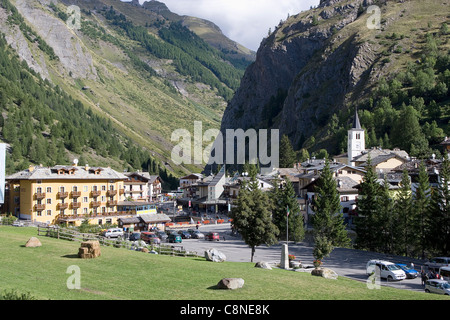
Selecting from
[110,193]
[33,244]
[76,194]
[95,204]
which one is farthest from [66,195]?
[33,244]

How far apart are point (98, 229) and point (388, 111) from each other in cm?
10389

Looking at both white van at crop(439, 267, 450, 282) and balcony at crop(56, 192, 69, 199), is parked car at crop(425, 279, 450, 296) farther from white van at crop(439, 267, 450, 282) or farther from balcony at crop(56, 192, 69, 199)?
balcony at crop(56, 192, 69, 199)

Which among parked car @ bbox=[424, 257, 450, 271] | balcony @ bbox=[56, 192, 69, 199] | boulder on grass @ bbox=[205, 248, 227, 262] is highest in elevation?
balcony @ bbox=[56, 192, 69, 199]

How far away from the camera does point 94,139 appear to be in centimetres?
18112

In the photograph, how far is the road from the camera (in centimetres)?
3853

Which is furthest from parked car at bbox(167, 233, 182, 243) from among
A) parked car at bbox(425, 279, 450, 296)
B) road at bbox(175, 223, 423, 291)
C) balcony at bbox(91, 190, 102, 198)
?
parked car at bbox(425, 279, 450, 296)

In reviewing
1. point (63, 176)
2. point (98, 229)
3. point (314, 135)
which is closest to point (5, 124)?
point (63, 176)

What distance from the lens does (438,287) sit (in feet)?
99.8

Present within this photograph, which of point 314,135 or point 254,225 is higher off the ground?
point 314,135

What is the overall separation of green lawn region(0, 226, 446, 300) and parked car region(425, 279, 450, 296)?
602cm

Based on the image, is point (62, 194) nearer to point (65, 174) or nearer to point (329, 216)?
point (65, 174)

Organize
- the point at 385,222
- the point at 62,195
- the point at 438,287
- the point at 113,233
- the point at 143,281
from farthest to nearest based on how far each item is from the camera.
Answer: the point at 62,195, the point at 113,233, the point at 385,222, the point at 438,287, the point at 143,281

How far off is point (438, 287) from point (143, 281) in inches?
813
